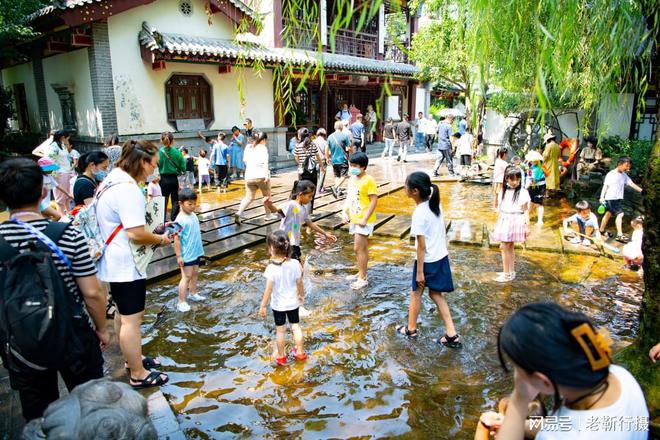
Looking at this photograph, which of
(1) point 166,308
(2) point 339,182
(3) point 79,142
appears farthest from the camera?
(3) point 79,142

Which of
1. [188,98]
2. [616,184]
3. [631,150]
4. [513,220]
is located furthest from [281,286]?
[188,98]

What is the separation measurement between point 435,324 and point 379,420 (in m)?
1.71

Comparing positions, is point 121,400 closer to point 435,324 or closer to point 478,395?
point 478,395

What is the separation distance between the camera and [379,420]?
328 cm

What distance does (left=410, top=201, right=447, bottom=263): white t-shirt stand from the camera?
164 inches

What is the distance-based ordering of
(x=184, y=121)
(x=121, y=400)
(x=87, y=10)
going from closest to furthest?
1. (x=121, y=400)
2. (x=87, y=10)
3. (x=184, y=121)

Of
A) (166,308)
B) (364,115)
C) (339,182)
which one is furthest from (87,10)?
(364,115)

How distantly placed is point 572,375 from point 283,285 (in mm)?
2796

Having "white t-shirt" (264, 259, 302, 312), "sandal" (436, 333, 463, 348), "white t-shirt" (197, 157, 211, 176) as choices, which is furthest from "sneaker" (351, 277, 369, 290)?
"white t-shirt" (197, 157, 211, 176)

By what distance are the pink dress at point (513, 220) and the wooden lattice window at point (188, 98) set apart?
34.6 ft

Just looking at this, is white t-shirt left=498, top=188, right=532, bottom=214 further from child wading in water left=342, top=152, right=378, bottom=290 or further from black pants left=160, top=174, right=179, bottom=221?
black pants left=160, top=174, right=179, bottom=221

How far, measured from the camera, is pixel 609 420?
1.40m

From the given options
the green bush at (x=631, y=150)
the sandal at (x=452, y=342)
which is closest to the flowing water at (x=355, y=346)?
the sandal at (x=452, y=342)

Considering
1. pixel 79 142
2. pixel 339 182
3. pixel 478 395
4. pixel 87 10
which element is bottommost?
pixel 478 395
